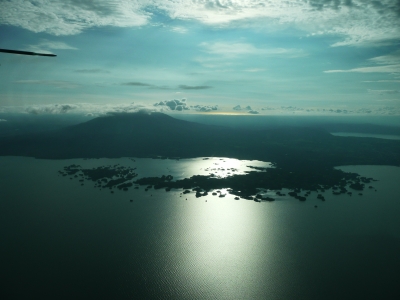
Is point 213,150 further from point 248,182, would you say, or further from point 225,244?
point 225,244

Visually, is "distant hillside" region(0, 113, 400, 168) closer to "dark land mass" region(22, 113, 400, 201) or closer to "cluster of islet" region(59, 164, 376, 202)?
"dark land mass" region(22, 113, 400, 201)

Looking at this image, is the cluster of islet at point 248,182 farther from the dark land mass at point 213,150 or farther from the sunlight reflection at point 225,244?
the sunlight reflection at point 225,244

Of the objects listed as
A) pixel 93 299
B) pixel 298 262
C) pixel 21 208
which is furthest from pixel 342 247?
pixel 21 208

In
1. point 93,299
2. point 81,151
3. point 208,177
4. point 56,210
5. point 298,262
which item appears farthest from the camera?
point 81,151

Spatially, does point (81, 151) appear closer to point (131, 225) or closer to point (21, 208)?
point (21, 208)

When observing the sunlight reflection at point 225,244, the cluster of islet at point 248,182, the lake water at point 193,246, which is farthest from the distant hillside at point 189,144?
the sunlight reflection at point 225,244

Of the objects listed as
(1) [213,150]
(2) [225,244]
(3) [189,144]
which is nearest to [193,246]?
(2) [225,244]
